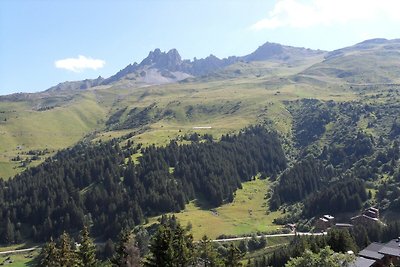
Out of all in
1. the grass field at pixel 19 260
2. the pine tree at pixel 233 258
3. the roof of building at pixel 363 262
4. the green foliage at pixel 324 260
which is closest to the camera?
the green foliage at pixel 324 260

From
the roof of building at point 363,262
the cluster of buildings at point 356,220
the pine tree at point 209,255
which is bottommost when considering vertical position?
the cluster of buildings at point 356,220

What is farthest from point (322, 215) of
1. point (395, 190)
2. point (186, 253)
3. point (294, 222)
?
point (186, 253)

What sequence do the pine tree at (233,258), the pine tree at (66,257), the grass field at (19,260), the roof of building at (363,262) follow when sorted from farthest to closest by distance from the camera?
the grass field at (19,260) < the roof of building at (363,262) < the pine tree at (233,258) < the pine tree at (66,257)

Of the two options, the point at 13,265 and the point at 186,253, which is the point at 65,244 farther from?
the point at 13,265

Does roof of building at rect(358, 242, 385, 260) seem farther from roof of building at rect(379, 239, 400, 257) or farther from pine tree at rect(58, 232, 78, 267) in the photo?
pine tree at rect(58, 232, 78, 267)

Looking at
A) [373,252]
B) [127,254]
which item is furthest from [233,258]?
[373,252]

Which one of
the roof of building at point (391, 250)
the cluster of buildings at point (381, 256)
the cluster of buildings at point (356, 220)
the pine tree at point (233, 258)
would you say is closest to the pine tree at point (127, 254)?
the pine tree at point (233, 258)

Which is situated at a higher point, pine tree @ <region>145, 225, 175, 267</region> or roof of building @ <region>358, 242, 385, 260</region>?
pine tree @ <region>145, 225, 175, 267</region>

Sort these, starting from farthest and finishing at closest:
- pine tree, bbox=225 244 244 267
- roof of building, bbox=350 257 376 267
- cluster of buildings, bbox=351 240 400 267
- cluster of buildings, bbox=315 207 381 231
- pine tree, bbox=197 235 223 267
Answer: cluster of buildings, bbox=315 207 381 231, cluster of buildings, bbox=351 240 400 267, roof of building, bbox=350 257 376 267, pine tree, bbox=197 235 223 267, pine tree, bbox=225 244 244 267

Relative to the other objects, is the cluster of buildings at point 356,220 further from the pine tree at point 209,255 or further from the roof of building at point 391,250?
the pine tree at point 209,255

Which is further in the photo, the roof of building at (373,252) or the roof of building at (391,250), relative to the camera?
the roof of building at (373,252)

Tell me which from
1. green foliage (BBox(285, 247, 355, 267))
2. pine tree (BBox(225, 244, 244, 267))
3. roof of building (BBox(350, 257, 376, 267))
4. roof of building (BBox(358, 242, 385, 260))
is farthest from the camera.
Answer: roof of building (BBox(358, 242, 385, 260))

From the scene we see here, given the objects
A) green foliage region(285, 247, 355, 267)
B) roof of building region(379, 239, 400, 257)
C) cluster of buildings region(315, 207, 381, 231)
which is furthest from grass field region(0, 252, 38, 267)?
green foliage region(285, 247, 355, 267)

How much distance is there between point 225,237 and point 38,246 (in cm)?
8064
